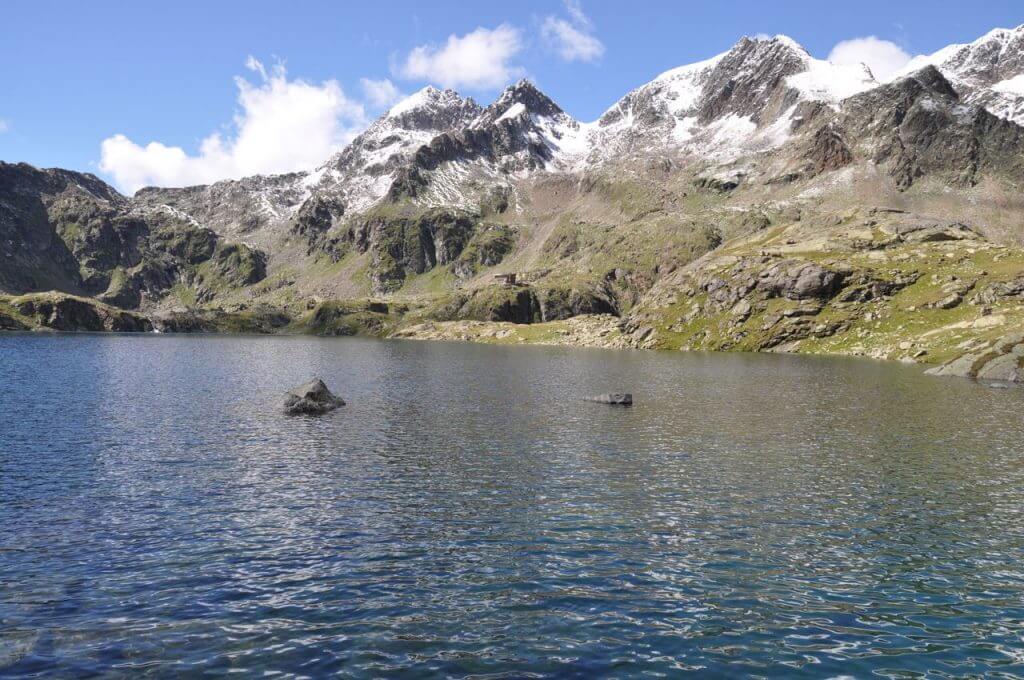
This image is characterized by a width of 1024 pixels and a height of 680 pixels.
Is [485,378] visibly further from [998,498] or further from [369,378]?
[998,498]

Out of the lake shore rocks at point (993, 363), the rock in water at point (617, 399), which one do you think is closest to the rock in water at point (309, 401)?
the rock in water at point (617, 399)

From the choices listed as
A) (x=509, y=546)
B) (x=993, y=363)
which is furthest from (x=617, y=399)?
(x=993, y=363)

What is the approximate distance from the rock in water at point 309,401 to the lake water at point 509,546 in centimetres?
406

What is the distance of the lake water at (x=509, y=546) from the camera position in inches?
790

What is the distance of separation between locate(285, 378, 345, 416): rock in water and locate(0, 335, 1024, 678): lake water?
4.06 metres

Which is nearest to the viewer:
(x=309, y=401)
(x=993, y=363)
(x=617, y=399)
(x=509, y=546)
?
(x=509, y=546)

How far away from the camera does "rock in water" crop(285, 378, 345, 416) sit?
69.9 m

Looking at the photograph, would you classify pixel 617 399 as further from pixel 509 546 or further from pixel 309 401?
pixel 509 546

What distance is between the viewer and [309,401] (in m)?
70.9

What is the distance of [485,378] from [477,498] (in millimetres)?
77971

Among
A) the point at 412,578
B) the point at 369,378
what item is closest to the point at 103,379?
the point at 369,378

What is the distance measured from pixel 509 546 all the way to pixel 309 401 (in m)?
47.5

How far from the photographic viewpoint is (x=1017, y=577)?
26.1m

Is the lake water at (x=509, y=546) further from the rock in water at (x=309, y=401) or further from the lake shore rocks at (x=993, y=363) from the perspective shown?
the lake shore rocks at (x=993, y=363)
